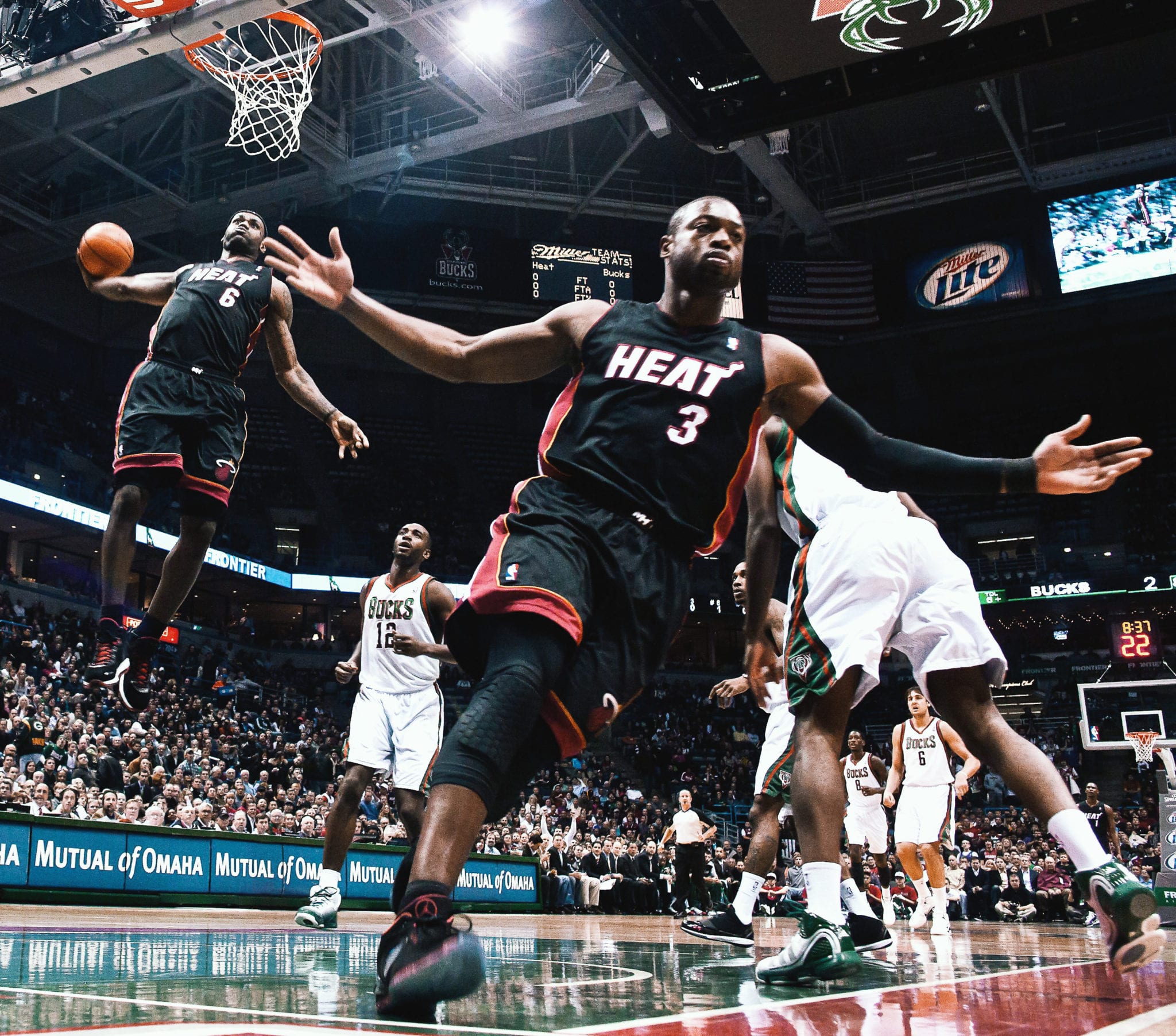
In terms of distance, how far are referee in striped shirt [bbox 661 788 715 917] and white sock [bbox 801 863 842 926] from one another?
29.0 ft

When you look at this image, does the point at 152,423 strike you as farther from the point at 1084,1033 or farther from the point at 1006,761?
the point at 1084,1033

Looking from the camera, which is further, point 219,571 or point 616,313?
point 219,571

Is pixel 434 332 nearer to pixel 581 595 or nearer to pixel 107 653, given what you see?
pixel 581 595

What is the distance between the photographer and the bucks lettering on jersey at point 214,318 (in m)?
4.82

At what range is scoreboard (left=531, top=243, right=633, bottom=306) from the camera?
87.6ft

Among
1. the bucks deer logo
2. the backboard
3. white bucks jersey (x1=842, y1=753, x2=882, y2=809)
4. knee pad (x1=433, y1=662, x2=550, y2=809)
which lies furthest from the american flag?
knee pad (x1=433, y1=662, x2=550, y2=809)

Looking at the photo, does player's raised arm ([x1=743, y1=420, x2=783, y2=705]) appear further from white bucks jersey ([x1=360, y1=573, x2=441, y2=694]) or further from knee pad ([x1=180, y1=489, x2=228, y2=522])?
white bucks jersey ([x1=360, y1=573, x2=441, y2=694])

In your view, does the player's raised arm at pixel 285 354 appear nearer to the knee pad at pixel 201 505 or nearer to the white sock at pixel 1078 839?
the knee pad at pixel 201 505

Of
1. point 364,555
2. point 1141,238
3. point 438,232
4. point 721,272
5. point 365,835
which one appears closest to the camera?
point 721,272

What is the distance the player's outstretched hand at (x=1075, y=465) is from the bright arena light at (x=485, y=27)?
684 inches

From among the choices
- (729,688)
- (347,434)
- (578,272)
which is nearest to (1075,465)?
(347,434)

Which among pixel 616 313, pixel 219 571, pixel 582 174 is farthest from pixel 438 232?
pixel 616 313

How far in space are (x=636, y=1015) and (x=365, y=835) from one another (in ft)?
41.1

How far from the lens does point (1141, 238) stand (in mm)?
25500
